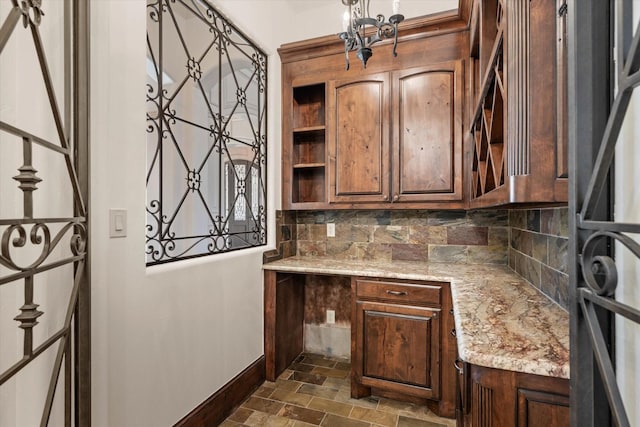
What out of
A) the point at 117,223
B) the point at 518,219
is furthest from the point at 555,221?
the point at 117,223

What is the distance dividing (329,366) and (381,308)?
930 mm

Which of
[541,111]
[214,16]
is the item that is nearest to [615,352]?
[541,111]

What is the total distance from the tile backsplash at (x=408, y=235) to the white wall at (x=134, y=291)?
1.06 metres

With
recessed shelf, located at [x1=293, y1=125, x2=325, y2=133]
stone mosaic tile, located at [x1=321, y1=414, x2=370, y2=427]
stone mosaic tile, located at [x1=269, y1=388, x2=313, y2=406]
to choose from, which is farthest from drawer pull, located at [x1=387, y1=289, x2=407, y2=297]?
recessed shelf, located at [x1=293, y1=125, x2=325, y2=133]

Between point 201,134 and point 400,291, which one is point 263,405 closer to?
point 400,291

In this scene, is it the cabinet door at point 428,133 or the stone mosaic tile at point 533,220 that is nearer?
the stone mosaic tile at point 533,220

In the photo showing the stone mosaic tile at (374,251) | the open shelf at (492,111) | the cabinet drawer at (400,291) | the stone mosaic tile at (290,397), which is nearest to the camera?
the open shelf at (492,111)

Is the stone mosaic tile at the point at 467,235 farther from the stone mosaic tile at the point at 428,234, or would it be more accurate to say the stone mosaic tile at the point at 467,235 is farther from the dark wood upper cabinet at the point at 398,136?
the dark wood upper cabinet at the point at 398,136

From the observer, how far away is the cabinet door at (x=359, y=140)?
2.50 m

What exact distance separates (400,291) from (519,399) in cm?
129

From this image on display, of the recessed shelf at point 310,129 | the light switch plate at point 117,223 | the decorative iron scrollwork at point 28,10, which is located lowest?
the light switch plate at point 117,223

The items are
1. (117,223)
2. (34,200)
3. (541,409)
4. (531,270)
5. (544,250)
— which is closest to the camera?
(541,409)

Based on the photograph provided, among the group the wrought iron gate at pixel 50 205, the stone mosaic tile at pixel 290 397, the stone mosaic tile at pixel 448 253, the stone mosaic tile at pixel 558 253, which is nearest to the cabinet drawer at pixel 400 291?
the stone mosaic tile at pixel 448 253

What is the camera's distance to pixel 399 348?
219cm
